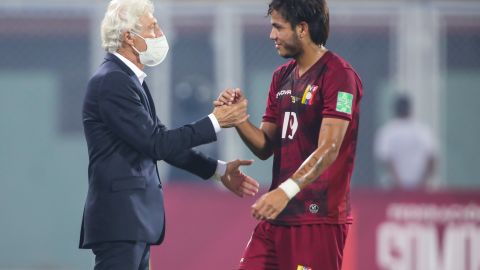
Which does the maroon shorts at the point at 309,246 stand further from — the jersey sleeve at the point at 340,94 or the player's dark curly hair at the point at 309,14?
the player's dark curly hair at the point at 309,14

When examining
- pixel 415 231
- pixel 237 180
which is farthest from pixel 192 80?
pixel 237 180

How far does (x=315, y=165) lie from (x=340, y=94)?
13.8 inches

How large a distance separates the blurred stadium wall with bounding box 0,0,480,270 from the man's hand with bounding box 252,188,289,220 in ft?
18.2

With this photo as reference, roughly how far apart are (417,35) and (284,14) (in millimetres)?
5681

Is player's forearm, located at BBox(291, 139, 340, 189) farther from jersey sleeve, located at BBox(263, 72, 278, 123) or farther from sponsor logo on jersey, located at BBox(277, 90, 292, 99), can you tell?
jersey sleeve, located at BBox(263, 72, 278, 123)

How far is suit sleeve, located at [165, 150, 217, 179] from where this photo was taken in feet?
18.5

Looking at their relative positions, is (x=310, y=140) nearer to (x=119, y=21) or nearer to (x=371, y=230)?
(x=119, y=21)

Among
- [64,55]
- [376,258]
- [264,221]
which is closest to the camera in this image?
[264,221]

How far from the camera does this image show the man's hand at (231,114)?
5398mm

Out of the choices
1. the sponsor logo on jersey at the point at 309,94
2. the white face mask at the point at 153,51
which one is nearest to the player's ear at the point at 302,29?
the sponsor logo on jersey at the point at 309,94

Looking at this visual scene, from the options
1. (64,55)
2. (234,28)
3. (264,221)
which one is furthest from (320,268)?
(64,55)

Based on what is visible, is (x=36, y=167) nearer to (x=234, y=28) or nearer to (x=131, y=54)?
(x=234, y=28)

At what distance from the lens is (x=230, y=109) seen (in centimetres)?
544

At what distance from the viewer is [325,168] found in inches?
196
